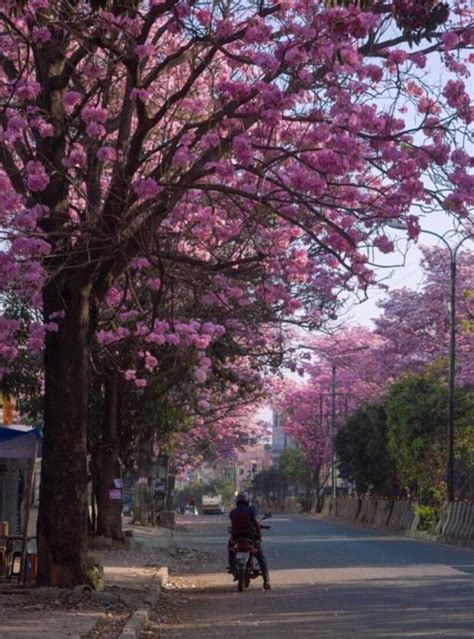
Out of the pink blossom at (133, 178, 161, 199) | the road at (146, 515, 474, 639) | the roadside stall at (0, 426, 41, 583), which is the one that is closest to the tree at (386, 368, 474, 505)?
the road at (146, 515, 474, 639)

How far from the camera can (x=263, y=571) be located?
1908 centimetres

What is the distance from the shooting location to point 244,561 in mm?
18969

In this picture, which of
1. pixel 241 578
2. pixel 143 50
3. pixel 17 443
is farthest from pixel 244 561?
pixel 143 50

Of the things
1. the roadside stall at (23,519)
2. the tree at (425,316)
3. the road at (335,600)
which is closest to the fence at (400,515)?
the tree at (425,316)

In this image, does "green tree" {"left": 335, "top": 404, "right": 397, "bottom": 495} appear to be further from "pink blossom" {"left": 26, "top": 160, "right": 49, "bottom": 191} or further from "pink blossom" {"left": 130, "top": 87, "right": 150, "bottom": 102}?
"pink blossom" {"left": 130, "top": 87, "right": 150, "bottom": 102}

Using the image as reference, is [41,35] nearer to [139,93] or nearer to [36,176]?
[139,93]

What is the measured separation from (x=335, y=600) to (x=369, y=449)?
37289 mm

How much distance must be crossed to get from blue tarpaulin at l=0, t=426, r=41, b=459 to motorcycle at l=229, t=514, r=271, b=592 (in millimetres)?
3845

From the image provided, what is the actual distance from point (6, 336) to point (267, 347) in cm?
1202

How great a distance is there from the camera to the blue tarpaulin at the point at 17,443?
56.6ft

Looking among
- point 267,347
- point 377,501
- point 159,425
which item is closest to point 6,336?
point 267,347

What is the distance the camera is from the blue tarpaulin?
56.6 feet

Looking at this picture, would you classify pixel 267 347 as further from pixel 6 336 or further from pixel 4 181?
pixel 4 181

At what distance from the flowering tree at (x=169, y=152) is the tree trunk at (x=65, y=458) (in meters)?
0.02
